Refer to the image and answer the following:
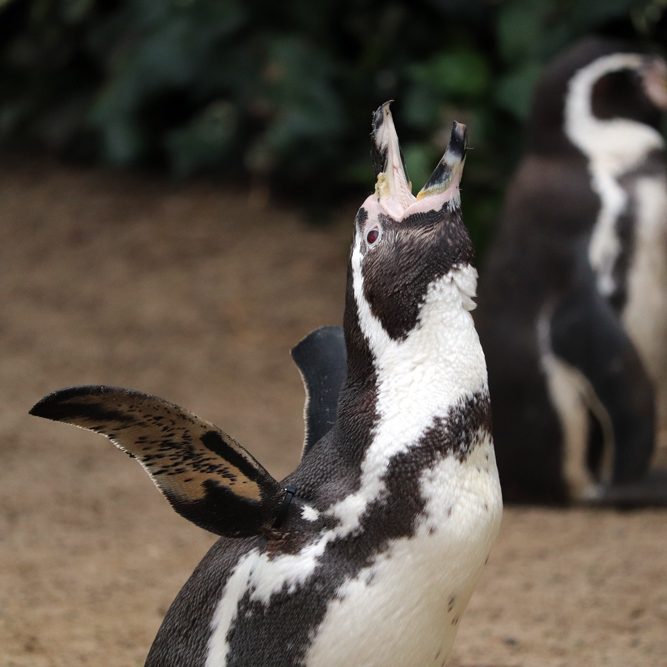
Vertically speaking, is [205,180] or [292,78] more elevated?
[292,78]

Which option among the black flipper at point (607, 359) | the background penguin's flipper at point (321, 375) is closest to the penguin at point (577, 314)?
the black flipper at point (607, 359)

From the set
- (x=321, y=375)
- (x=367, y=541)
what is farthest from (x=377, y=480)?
(x=321, y=375)

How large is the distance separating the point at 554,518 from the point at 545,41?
251cm

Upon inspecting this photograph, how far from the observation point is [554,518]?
13.2 feet

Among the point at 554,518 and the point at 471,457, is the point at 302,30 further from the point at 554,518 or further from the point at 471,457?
the point at 471,457

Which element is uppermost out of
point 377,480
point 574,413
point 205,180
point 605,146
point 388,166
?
point 205,180

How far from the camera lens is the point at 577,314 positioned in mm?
3990

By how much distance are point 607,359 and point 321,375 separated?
6.69ft

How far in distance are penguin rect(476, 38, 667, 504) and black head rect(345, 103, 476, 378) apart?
7.32 ft

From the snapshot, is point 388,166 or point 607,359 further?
point 607,359

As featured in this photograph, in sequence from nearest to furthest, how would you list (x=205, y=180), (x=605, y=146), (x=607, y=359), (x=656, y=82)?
1. (x=607, y=359)
2. (x=605, y=146)
3. (x=656, y=82)
4. (x=205, y=180)

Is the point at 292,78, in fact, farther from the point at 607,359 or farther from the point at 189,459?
the point at 189,459

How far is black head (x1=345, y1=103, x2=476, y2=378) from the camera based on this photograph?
178 cm

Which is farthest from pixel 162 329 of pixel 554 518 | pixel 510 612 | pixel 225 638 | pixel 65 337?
pixel 225 638
